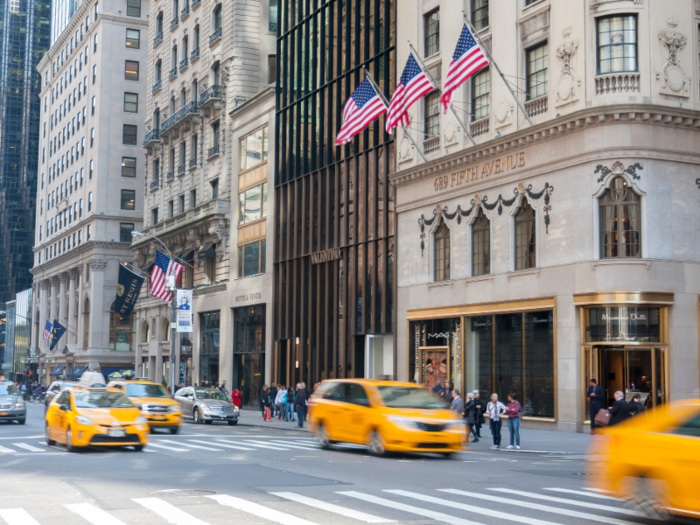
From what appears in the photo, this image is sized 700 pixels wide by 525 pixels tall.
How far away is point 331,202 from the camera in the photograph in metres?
44.6

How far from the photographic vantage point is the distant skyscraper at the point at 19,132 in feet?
490

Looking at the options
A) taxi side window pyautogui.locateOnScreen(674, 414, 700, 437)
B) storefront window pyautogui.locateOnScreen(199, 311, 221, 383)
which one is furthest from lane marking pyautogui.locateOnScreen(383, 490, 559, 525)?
storefront window pyautogui.locateOnScreen(199, 311, 221, 383)

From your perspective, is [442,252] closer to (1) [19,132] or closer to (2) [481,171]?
(2) [481,171]

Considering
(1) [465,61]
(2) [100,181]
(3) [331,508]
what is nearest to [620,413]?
(3) [331,508]

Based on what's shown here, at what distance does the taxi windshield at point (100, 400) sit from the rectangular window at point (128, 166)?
6758 centimetres

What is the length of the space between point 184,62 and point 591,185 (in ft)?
140

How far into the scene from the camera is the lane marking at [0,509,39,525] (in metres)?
10.5

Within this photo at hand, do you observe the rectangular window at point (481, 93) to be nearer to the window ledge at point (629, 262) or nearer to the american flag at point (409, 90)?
the american flag at point (409, 90)

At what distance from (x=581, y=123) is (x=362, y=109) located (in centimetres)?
881

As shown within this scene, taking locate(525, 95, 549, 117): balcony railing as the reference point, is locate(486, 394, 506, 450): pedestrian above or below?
below

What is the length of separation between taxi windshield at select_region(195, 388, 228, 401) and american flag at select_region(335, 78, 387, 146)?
38.6 feet

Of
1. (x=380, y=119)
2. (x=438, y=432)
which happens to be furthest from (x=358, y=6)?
(x=438, y=432)

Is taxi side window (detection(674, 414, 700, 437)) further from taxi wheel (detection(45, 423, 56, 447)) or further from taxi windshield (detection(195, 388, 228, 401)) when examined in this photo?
taxi windshield (detection(195, 388, 228, 401))

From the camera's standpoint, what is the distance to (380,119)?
4069cm
